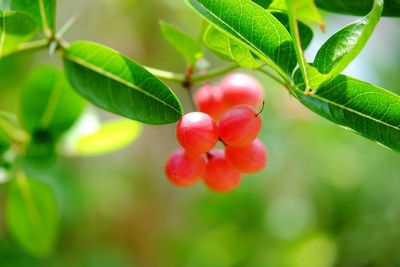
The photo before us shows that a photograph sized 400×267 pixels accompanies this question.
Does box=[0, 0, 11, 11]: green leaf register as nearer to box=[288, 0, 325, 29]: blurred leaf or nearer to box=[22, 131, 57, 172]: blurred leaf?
box=[22, 131, 57, 172]: blurred leaf

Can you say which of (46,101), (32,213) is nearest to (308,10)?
(46,101)

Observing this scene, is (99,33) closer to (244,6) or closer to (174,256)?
(174,256)

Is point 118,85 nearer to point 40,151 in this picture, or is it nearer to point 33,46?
point 33,46

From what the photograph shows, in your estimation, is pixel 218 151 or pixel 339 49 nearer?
pixel 339 49

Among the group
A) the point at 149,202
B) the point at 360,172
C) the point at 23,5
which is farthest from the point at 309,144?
the point at 23,5

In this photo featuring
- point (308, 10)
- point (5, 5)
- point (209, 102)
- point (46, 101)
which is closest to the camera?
point (308, 10)
